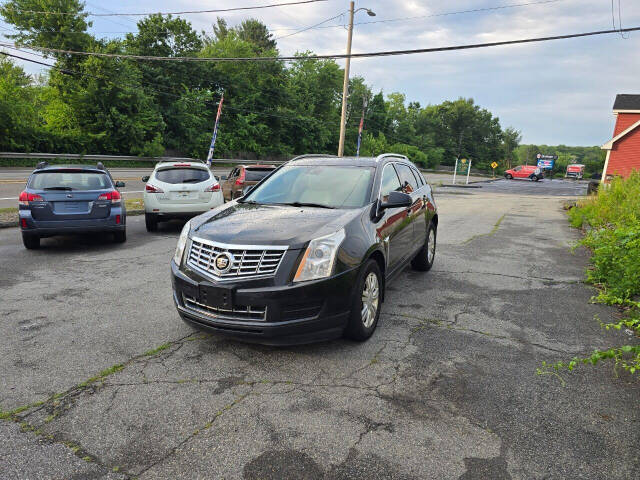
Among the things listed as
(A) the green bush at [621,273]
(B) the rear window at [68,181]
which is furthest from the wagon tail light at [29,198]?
(A) the green bush at [621,273]

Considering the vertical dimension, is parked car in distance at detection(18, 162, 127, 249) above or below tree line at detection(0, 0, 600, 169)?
below

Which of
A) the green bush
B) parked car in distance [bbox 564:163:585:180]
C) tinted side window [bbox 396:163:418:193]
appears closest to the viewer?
the green bush

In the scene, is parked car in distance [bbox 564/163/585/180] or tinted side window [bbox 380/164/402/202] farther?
parked car in distance [bbox 564/163/585/180]

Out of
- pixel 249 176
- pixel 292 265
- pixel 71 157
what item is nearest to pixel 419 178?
pixel 292 265

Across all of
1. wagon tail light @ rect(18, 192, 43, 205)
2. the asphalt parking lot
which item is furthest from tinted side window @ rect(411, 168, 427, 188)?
wagon tail light @ rect(18, 192, 43, 205)

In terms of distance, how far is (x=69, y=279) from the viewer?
230 inches

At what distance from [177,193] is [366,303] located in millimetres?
6937

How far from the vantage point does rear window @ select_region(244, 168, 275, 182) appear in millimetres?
13188

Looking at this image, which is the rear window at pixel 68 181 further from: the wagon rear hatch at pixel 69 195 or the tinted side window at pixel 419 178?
the tinted side window at pixel 419 178

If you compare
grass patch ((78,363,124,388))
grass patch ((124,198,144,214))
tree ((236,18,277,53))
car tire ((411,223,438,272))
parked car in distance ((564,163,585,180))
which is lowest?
grass patch ((124,198,144,214))

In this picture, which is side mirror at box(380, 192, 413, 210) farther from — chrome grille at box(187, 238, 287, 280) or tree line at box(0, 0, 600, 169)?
tree line at box(0, 0, 600, 169)

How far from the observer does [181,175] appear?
32.4 feet

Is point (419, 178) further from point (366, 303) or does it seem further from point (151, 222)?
point (151, 222)

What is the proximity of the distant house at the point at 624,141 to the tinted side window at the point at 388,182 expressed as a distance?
26.8m
